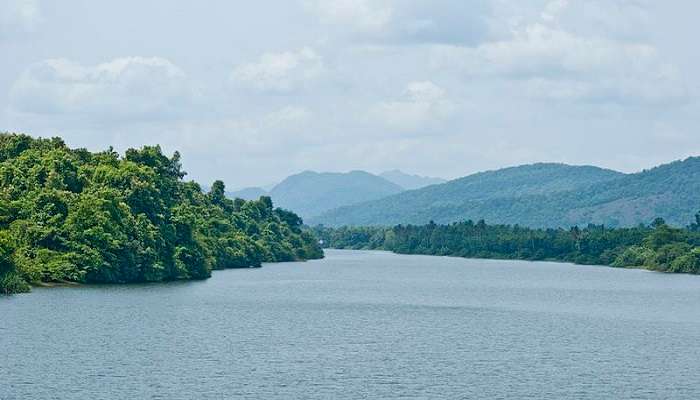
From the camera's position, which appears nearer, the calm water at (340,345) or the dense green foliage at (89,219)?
the calm water at (340,345)

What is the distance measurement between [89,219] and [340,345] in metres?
56.9

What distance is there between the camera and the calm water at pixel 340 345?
214 ft

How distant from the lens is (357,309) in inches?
4550

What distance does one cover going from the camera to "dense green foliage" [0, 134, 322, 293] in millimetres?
126312

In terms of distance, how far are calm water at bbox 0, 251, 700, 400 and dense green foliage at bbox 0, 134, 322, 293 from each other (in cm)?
518

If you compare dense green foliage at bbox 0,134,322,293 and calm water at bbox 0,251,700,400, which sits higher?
dense green foliage at bbox 0,134,322,293

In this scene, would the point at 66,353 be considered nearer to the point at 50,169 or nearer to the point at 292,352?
the point at 292,352

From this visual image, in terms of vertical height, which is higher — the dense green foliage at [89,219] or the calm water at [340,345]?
the dense green foliage at [89,219]

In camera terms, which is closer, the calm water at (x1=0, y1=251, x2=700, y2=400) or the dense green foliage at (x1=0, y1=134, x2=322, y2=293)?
the calm water at (x1=0, y1=251, x2=700, y2=400)

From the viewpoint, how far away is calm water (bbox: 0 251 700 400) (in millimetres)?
65125

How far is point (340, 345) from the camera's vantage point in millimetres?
83812

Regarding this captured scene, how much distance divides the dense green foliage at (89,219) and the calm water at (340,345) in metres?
5.18

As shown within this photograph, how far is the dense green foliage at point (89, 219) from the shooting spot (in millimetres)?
126312

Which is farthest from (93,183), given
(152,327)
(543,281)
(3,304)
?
(543,281)
